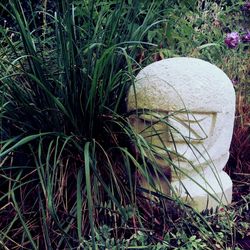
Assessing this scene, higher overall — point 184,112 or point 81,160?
point 184,112

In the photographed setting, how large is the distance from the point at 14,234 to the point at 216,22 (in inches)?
123

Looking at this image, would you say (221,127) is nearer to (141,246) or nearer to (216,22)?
(141,246)

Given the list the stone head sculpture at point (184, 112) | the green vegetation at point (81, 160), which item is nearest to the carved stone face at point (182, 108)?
the stone head sculpture at point (184, 112)

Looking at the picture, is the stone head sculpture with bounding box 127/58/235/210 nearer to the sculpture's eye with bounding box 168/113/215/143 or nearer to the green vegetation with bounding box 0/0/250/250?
the sculpture's eye with bounding box 168/113/215/143

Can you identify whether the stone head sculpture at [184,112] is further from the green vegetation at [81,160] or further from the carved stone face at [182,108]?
the green vegetation at [81,160]

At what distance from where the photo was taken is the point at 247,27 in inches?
209

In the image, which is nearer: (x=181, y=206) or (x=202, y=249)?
(x=202, y=249)

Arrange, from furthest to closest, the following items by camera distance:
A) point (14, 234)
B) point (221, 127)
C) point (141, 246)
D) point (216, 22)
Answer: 1. point (216, 22)
2. point (221, 127)
3. point (14, 234)
4. point (141, 246)

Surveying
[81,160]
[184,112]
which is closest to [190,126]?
[184,112]

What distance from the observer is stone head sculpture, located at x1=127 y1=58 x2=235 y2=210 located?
2.84 metres

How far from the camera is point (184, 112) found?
2828 millimetres

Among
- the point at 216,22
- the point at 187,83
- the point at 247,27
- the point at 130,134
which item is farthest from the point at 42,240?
the point at 247,27

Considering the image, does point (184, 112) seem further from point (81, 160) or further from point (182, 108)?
point (81, 160)

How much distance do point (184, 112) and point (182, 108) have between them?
0.03 metres
